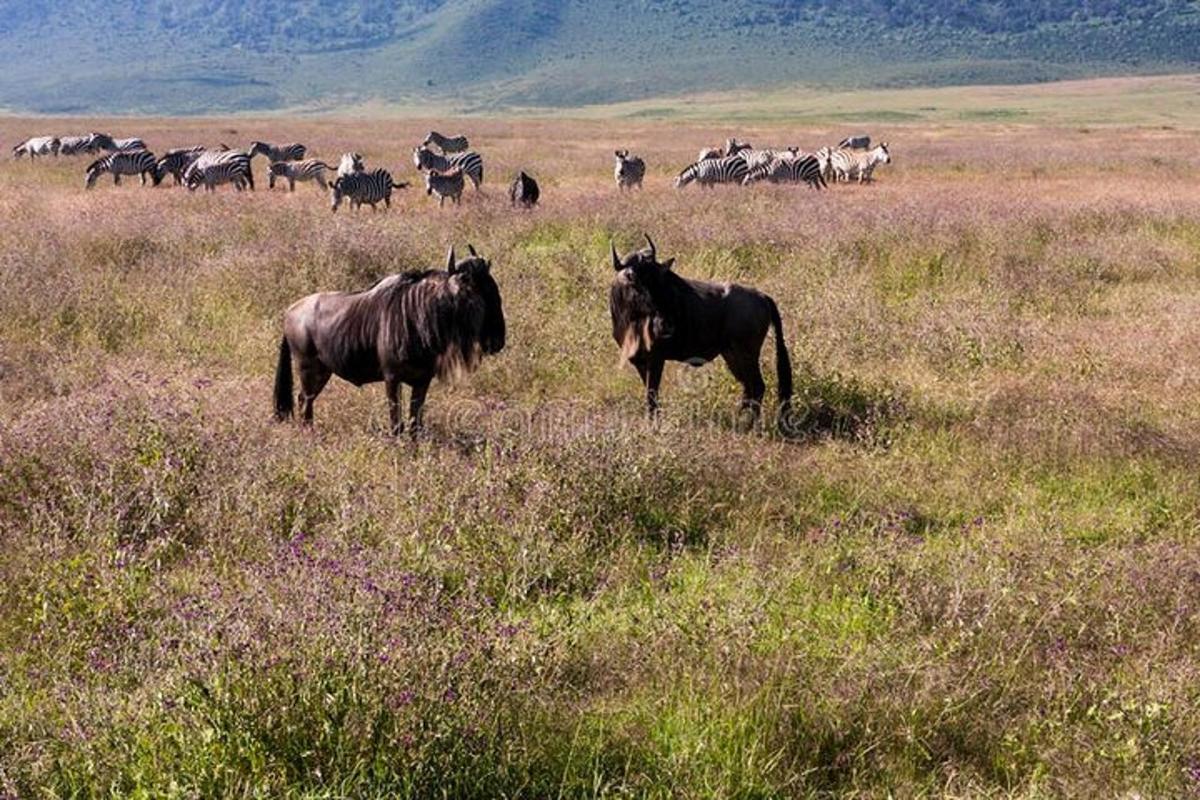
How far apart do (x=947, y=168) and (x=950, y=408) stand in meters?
25.1

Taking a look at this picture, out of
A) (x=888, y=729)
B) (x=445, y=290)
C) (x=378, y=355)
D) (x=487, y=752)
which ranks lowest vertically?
(x=888, y=729)

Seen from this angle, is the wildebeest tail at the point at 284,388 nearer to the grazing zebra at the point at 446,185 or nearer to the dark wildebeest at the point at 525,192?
the dark wildebeest at the point at 525,192

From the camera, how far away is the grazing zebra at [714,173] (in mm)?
25953

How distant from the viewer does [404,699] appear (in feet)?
10.2

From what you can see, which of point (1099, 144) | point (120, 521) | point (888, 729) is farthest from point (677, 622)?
point (1099, 144)

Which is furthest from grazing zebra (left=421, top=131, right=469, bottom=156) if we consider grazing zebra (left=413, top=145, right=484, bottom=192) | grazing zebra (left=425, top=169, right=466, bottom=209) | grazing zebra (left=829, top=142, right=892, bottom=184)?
grazing zebra (left=425, top=169, right=466, bottom=209)

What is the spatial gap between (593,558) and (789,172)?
76.0ft

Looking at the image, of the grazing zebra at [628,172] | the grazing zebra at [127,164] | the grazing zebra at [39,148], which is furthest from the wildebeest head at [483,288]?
the grazing zebra at [39,148]

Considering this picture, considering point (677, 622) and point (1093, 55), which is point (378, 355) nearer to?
point (677, 622)

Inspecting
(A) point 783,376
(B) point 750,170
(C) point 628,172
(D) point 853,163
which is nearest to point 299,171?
(C) point 628,172

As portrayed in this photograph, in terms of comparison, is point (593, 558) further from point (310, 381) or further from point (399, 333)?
point (310, 381)

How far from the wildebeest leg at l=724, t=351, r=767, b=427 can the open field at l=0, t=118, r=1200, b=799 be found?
267 millimetres

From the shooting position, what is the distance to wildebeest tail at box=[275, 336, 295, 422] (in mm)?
7148

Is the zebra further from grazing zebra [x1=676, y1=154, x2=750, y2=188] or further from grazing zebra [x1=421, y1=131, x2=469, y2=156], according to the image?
grazing zebra [x1=676, y1=154, x2=750, y2=188]
